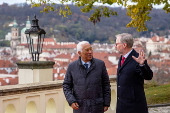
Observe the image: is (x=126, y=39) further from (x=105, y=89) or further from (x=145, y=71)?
(x=105, y=89)

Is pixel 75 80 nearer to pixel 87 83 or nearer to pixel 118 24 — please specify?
pixel 87 83

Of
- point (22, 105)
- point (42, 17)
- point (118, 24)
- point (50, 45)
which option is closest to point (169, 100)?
point (22, 105)

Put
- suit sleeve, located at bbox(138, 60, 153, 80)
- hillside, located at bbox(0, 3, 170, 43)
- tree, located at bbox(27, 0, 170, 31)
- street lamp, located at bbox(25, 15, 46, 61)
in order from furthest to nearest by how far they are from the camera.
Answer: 1. hillside, located at bbox(0, 3, 170, 43)
2. tree, located at bbox(27, 0, 170, 31)
3. street lamp, located at bbox(25, 15, 46, 61)
4. suit sleeve, located at bbox(138, 60, 153, 80)

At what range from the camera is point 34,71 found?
721cm

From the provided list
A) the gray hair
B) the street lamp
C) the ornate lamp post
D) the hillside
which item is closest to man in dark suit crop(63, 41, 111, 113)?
the gray hair

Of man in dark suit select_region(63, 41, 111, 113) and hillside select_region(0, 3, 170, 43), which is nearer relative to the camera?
man in dark suit select_region(63, 41, 111, 113)

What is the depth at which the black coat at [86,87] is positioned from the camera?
168 inches

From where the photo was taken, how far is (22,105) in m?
5.20

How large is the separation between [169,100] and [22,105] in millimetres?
7039

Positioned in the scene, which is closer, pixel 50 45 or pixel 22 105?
pixel 22 105

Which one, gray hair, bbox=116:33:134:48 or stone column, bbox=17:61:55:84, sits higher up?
gray hair, bbox=116:33:134:48

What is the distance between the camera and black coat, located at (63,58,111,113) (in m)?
4.28

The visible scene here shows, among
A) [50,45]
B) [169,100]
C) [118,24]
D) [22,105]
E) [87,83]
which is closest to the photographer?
[87,83]

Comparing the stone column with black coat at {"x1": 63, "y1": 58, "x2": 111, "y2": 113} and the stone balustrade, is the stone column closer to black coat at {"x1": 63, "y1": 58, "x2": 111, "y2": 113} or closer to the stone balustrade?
the stone balustrade
